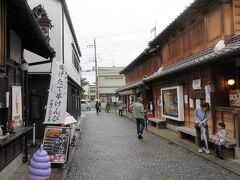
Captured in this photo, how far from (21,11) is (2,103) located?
2173 mm

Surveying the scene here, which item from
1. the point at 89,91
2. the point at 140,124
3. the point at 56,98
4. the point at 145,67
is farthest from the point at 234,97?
the point at 89,91

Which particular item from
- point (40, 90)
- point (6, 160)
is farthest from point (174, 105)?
point (6, 160)

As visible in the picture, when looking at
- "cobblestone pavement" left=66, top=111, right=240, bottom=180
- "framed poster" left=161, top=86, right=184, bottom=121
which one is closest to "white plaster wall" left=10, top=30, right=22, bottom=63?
"cobblestone pavement" left=66, top=111, right=240, bottom=180

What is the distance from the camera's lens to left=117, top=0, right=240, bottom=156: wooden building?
10.7 m

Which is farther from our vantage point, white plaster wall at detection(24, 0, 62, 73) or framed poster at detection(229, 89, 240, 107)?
white plaster wall at detection(24, 0, 62, 73)

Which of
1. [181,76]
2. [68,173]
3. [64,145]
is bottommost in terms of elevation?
[68,173]

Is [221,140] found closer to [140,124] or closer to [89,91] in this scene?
[140,124]

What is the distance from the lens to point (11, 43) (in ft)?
29.8

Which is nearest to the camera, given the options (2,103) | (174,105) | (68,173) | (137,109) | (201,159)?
(2,103)

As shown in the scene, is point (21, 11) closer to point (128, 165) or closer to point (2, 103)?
point (2, 103)

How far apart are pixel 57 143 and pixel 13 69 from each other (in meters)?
2.56

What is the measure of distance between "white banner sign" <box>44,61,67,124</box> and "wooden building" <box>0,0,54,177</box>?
28.8 inches

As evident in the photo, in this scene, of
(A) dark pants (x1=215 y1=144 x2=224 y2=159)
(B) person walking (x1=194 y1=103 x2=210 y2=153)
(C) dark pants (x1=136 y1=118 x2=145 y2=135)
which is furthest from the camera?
(C) dark pants (x1=136 y1=118 x2=145 y2=135)

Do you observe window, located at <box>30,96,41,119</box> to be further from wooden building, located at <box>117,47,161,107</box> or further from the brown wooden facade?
wooden building, located at <box>117,47,161,107</box>
